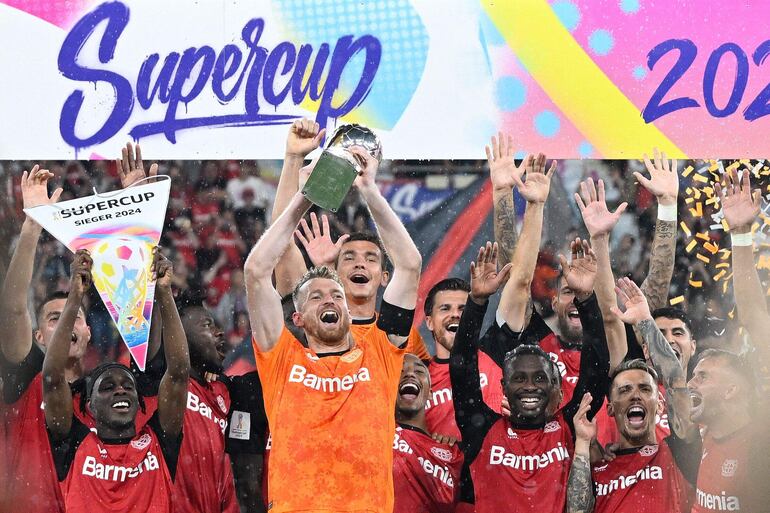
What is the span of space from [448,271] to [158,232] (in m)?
1.25

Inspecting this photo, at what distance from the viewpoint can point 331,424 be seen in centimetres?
432

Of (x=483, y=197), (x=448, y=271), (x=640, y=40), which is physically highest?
(x=640, y=40)

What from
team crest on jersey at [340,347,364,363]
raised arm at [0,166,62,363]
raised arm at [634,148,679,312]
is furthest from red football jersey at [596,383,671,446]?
raised arm at [0,166,62,363]

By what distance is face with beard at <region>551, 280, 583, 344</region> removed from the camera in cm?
507

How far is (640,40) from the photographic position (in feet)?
15.9

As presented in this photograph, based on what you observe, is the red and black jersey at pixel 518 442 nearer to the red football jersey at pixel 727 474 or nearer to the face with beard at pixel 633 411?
the face with beard at pixel 633 411

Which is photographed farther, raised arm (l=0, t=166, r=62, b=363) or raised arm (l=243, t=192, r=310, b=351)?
raised arm (l=0, t=166, r=62, b=363)

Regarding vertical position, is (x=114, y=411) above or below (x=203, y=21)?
below

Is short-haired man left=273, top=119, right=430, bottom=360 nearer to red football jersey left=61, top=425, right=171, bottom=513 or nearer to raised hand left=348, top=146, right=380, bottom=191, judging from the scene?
raised hand left=348, top=146, right=380, bottom=191

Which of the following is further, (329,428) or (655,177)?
(655,177)

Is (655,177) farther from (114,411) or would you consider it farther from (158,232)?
(114,411)

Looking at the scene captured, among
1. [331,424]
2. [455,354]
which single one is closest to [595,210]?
[455,354]

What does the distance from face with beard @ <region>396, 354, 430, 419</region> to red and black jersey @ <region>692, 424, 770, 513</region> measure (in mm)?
1254

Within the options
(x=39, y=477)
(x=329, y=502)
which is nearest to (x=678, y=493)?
(x=329, y=502)
